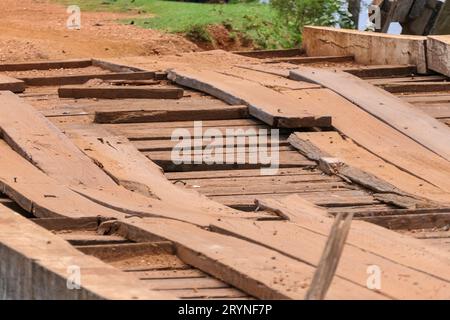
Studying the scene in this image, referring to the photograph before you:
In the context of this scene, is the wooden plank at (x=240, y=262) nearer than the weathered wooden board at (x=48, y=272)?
No

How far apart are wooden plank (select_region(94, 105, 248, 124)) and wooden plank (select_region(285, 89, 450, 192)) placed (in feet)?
1.52

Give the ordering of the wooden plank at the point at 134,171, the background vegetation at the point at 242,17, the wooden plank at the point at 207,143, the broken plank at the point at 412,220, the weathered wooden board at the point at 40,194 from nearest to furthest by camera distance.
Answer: the weathered wooden board at the point at 40,194
the broken plank at the point at 412,220
the wooden plank at the point at 134,171
the wooden plank at the point at 207,143
the background vegetation at the point at 242,17

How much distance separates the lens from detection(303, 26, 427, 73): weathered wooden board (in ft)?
35.3

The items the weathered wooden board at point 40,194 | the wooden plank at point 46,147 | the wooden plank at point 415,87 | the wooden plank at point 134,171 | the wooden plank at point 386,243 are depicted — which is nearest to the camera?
the wooden plank at point 386,243

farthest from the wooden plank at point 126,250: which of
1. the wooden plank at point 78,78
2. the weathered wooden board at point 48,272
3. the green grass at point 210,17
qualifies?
the green grass at point 210,17

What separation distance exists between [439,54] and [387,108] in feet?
4.86

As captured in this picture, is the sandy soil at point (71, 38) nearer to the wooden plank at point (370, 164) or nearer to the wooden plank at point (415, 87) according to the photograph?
the wooden plank at point (415, 87)

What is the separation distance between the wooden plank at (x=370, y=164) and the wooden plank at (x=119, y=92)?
1370 millimetres

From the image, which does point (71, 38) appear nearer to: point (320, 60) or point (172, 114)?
point (320, 60)

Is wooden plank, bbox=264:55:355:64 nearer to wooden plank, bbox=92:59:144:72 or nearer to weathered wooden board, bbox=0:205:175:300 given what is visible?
wooden plank, bbox=92:59:144:72

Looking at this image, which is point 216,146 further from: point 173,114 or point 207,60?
point 207,60

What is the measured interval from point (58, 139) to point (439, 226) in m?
2.38

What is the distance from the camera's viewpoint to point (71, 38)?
605 inches

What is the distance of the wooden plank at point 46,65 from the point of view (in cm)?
1084
